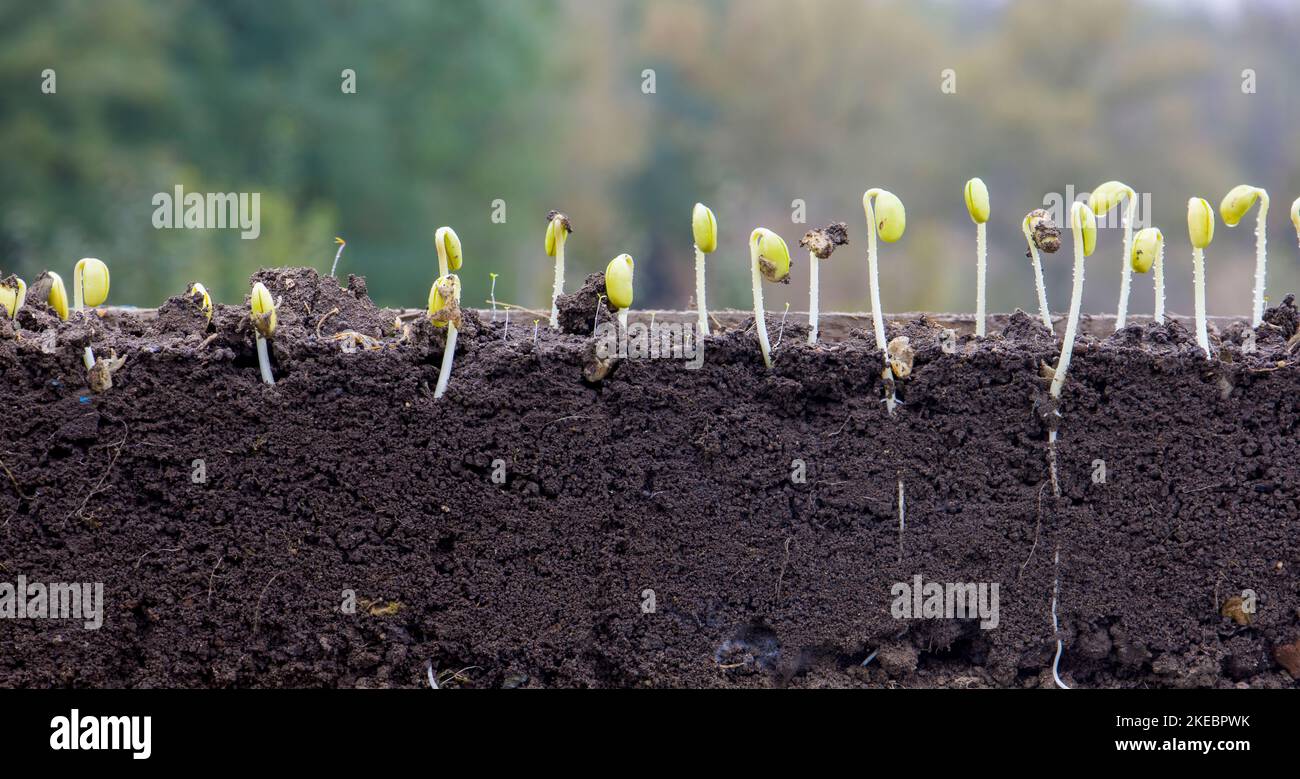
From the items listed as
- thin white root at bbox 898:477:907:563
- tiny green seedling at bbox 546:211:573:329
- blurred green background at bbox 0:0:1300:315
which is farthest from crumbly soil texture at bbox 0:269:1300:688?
blurred green background at bbox 0:0:1300:315

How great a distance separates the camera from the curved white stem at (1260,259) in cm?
167

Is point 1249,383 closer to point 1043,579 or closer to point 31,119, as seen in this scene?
point 1043,579

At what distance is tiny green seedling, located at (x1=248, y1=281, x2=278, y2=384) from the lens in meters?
1.51

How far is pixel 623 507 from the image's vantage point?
1.61 metres

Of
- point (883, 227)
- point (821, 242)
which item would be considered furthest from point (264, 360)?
point (883, 227)

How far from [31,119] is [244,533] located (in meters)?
8.14

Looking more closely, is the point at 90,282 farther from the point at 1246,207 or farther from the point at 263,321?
the point at 1246,207

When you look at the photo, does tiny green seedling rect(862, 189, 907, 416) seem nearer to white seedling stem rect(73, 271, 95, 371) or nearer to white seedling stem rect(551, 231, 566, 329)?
white seedling stem rect(551, 231, 566, 329)

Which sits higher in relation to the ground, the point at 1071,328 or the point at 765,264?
the point at 765,264

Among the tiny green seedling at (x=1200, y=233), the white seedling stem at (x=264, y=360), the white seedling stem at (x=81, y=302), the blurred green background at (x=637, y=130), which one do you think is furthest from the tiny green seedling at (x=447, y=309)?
the blurred green background at (x=637, y=130)

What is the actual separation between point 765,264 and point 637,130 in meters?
10.2

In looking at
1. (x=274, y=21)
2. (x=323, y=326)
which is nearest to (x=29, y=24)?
(x=274, y=21)
